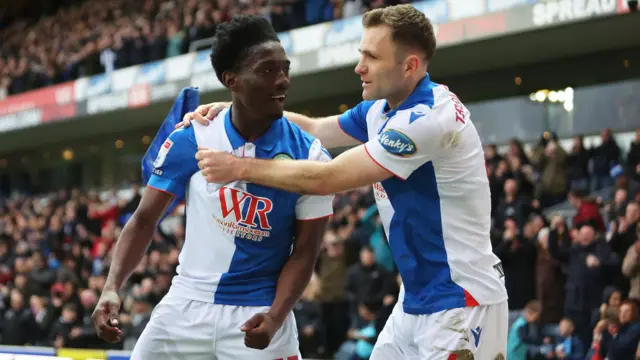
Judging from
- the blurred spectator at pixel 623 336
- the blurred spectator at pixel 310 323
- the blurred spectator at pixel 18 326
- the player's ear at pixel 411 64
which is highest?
the player's ear at pixel 411 64

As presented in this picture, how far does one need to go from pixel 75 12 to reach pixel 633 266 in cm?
2105

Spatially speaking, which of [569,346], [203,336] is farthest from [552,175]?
[203,336]

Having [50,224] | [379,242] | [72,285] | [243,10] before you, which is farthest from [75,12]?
[379,242]

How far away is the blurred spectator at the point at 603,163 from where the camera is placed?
38.4ft

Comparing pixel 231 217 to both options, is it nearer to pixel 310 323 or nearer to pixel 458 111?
pixel 458 111

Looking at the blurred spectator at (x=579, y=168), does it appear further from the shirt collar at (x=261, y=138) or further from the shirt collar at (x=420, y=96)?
the shirt collar at (x=261, y=138)

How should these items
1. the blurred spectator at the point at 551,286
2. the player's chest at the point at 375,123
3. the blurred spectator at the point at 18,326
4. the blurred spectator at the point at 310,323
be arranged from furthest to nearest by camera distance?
the blurred spectator at the point at 18,326
the blurred spectator at the point at 310,323
the blurred spectator at the point at 551,286
the player's chest at the point at 375,123

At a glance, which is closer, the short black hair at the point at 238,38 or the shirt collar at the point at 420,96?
the short black hair at the point at 238,38

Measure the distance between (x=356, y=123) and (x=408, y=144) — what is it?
902 millimetres

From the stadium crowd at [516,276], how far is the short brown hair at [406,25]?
5.31m

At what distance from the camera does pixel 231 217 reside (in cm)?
390

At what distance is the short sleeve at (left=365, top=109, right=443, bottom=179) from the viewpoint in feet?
12.6

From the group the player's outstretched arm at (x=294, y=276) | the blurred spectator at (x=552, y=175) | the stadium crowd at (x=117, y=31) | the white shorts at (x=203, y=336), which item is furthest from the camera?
the stadium crowd at (x=117, y=31)

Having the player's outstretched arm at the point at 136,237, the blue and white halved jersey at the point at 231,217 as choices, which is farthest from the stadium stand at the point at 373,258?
the blue and white halved jersey at the point at 231,217
